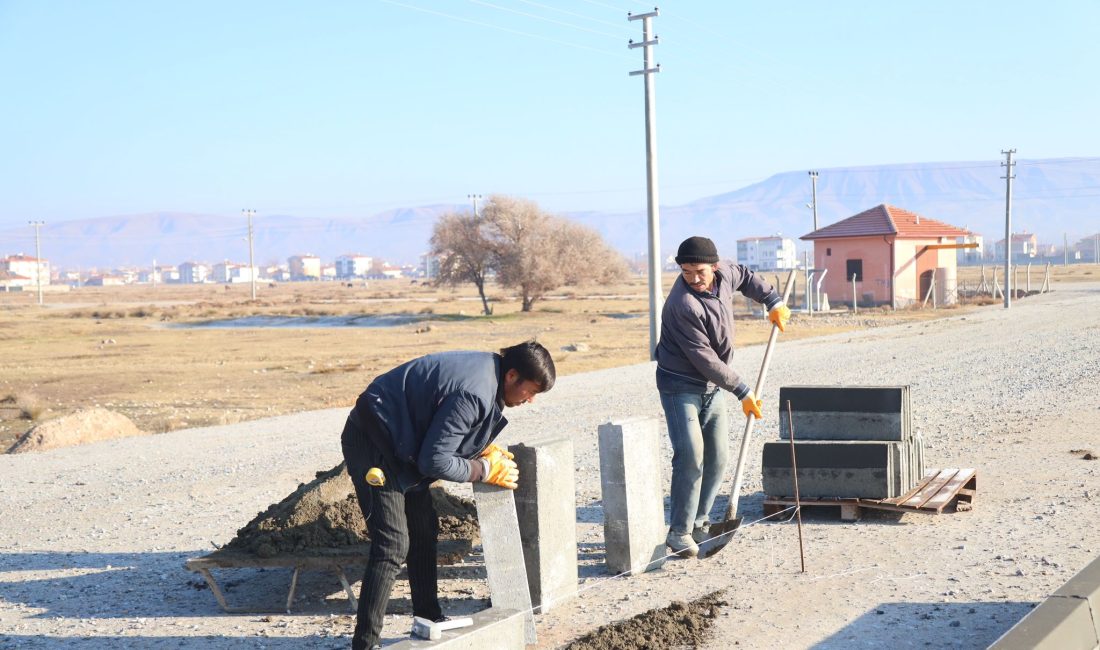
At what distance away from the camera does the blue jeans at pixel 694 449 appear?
22.0 ft

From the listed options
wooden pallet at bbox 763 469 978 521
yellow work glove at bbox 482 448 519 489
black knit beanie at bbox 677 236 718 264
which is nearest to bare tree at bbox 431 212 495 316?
wooden pallet at bbox 763 469 978 521

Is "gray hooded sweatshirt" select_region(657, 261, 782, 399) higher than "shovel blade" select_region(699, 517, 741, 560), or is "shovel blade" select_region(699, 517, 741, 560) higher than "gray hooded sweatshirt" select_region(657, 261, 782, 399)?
"gray hooded sweatshirt" select_region(657, 261, 782, 399)

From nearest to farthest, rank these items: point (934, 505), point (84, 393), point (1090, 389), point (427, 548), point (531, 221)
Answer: point (427, 548) → point (934, 505) → point (1090, 389) → point (84, 393) → point (531, 221)

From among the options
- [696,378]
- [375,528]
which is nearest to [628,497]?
[696,378]

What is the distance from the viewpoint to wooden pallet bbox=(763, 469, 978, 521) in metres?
7.68

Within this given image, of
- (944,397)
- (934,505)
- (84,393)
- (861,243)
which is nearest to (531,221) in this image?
(861,243)

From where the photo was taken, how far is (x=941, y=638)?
5414 mm

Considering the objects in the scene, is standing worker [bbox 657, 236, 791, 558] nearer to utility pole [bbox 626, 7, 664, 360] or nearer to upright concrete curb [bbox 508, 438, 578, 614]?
upright concrete curb [bbox 508, 438, 578, 614]

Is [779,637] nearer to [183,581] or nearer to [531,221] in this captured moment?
[183,581]

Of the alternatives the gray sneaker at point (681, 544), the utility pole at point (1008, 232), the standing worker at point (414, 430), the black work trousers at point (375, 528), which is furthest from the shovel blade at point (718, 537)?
the utility pole at point (1008, 232)

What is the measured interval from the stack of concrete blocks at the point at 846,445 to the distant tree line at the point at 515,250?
48.8 m

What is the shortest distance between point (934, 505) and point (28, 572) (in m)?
5.99

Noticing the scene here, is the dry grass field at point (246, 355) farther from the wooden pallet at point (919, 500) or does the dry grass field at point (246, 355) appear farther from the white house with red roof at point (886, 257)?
the wooden pallet at point (919, 500)

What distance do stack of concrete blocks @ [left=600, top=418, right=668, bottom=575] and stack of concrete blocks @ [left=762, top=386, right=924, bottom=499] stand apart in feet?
4.84
